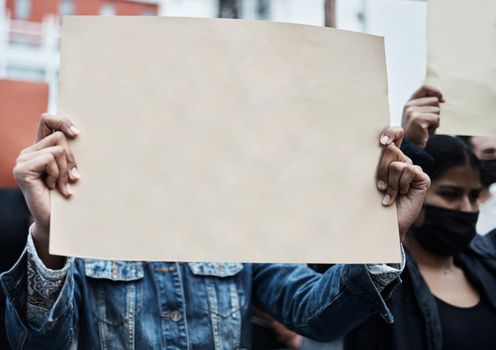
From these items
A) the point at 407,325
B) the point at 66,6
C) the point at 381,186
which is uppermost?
the point at 66,6

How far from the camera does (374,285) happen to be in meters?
1.39

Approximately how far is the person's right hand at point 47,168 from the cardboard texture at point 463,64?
1003mm

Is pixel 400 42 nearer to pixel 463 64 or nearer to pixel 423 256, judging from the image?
pixel 463 64

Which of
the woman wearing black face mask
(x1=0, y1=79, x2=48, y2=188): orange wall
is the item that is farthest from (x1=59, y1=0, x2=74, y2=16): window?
the woman wearing black face mask

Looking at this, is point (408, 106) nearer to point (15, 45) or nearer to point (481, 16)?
point (481, 16)

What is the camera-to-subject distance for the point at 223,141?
1.27 metres

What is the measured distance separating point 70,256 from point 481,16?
4.24ft

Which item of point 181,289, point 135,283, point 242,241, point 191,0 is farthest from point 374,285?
point 191,0

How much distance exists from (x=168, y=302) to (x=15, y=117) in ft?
3.01

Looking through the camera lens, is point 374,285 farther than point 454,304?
No

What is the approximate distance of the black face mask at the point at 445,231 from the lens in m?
1.94

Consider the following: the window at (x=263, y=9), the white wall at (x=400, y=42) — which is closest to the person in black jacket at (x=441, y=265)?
the white wall at (x=400, y=42)

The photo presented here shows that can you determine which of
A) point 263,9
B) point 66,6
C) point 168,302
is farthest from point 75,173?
point 66,6

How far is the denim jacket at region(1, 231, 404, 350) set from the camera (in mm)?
1299
